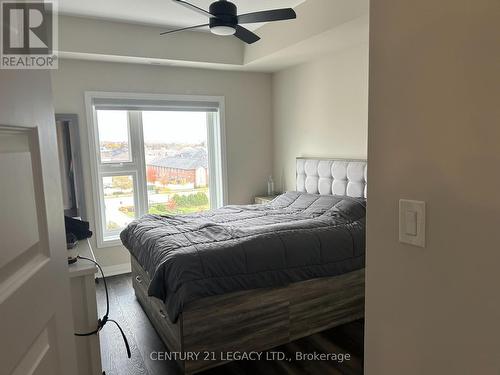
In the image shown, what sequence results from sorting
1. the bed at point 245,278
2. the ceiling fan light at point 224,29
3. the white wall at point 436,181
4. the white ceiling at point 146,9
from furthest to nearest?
the white ceiling at point 146,9 < the ceiling fan light at point 224,29 < the bed at point 245,278 < the white wall at point 436,181

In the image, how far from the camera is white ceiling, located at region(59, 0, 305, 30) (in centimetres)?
312

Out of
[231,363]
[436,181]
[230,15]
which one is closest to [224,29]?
[230,15]

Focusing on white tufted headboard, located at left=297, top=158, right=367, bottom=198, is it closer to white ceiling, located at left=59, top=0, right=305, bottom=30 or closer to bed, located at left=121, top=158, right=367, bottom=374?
bed, located at left=121, top=158, right=367, bottom=374

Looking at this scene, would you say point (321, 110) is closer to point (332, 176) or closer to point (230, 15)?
point (332, 176)

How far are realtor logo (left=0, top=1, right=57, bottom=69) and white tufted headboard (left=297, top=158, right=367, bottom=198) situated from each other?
3.00 m

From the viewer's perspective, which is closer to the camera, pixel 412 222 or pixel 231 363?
pixel 412 222

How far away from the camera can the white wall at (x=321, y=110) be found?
358cm

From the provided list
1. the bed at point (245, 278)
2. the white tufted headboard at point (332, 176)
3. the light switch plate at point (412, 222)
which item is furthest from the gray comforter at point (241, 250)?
the light switch plate at point (412, 222)

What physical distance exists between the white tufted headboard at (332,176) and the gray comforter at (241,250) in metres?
0.30

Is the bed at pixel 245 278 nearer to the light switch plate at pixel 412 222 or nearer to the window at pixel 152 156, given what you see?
the window at pixel 152 156

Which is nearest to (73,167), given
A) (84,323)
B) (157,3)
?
(157,3)

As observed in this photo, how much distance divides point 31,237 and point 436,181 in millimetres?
971

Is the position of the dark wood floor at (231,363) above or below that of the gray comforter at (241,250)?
below

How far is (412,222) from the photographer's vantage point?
977 millimetres
